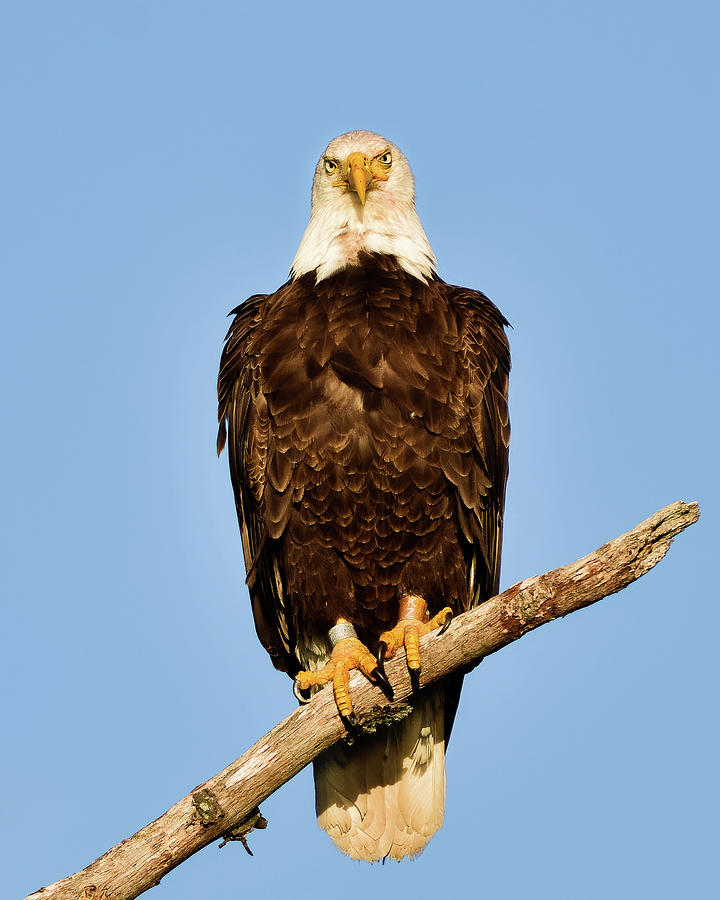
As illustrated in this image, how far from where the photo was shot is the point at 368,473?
18.4 ft

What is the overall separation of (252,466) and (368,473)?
612 mm

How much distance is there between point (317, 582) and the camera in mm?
5812

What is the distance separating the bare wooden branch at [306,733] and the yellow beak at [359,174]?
7.94 feet

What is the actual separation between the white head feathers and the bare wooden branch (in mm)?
2138

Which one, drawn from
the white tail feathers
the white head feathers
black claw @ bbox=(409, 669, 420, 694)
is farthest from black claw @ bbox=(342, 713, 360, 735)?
the white head feathers

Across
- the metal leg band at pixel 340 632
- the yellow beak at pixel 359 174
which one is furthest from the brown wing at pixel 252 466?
the yellow beak at pixel 359 174

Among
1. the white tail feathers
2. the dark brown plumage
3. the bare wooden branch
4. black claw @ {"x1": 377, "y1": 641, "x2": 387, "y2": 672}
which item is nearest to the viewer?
the bare wooden branch

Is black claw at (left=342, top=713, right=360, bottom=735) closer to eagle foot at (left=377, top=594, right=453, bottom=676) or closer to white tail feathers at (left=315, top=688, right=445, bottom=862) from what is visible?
eagle foot at (left=377, top=594, right=453, bottom=676)

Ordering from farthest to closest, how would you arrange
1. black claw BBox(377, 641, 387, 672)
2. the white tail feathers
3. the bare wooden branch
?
1. the white tail feathers
2. black claw BBox(377, 641, 387, 672)
3. the bare wooden branch

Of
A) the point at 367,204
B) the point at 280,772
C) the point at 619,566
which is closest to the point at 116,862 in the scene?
the point at 280,772

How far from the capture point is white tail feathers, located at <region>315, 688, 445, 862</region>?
6.06 metres

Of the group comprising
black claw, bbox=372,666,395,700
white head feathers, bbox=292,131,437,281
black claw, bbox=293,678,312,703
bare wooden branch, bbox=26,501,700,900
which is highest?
white head feathers, bbox=292,131,437,281

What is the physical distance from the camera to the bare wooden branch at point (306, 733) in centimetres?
441

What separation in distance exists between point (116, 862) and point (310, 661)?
173 cm
